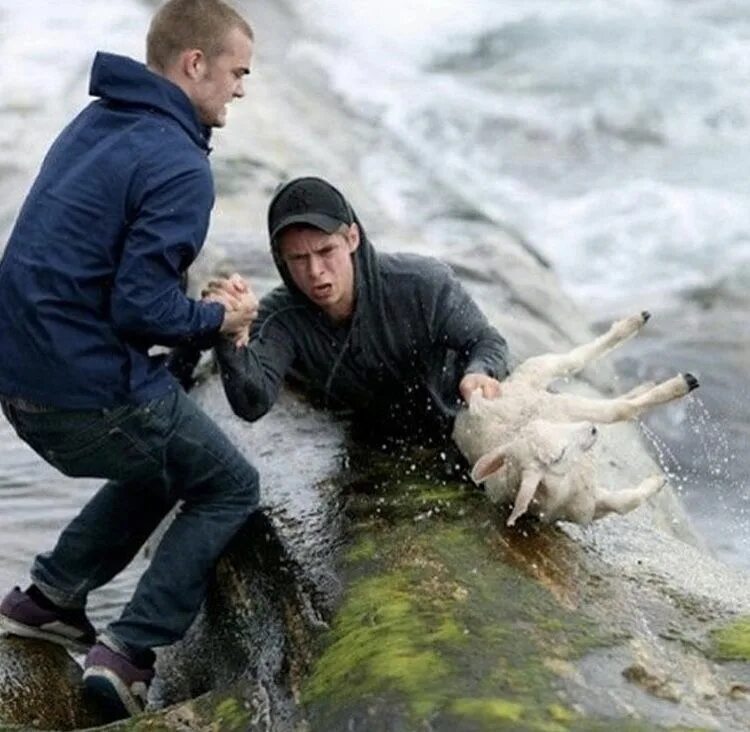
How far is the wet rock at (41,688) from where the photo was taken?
18.1ft

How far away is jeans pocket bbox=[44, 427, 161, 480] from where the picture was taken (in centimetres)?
536

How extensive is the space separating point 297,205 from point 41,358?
3.83ft

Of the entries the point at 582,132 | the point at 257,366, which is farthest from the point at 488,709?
the point at 582,132

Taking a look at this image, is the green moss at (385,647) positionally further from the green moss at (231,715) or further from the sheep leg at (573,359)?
the sheep leg at (573,359)

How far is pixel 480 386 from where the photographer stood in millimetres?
5844

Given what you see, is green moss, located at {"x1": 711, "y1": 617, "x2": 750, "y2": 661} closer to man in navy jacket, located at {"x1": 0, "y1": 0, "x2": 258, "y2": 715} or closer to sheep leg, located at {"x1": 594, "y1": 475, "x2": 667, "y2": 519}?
sheep leg, located at {"x1": 594, "y1": 475, "x2": 667, "y2": 519}

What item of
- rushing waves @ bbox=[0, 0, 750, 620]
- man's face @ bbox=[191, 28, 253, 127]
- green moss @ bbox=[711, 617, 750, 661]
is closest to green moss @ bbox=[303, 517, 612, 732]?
green moss @ bbox=[711, 617, 750, 661]

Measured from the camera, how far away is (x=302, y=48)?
757 inches

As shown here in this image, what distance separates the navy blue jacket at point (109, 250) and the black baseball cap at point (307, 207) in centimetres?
65

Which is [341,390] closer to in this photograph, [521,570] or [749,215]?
[521,570]

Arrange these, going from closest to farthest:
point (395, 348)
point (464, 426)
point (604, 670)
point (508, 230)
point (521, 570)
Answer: point (604, 670), point (521, 570), point (464, 426), point (395, 348), point (508, 230)

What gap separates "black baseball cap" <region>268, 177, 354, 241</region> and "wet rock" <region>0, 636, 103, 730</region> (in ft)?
5.48

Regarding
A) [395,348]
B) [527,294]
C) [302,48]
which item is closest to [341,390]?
[395,348]

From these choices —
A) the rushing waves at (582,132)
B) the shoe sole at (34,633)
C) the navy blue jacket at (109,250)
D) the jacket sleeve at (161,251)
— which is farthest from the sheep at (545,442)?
the rushing waves at (582,132)
